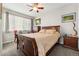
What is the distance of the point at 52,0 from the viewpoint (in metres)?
1.61

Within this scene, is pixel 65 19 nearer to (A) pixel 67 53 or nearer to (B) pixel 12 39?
(A) pixel 67 53

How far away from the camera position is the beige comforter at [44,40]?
153 cm

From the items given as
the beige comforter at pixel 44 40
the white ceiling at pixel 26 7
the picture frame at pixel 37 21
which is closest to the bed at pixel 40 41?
the beige comforter at pixel 44 40

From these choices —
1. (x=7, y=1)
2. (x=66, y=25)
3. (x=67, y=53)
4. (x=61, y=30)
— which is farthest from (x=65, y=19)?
(x=7, y=1)

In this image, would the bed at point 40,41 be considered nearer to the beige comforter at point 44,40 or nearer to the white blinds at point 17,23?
the beige comforter at point 44,40

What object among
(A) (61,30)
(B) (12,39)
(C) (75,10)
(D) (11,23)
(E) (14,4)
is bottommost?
(B) (12,39)

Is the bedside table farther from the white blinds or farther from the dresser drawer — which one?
the white blinds

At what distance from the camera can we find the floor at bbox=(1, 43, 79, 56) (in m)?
1.57

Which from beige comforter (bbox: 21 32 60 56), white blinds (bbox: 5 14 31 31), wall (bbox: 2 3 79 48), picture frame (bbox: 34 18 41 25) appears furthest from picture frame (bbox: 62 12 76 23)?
white blinds (bbox: 5 14 31 31)

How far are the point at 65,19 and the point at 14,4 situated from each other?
3.25ft

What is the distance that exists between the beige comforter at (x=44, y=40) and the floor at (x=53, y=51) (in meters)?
0.13

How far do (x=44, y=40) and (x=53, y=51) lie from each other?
11.0 inches

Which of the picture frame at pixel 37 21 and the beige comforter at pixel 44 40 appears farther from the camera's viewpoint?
the picture frame at pixel 37 21

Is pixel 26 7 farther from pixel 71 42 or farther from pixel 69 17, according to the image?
pixel 71 42
